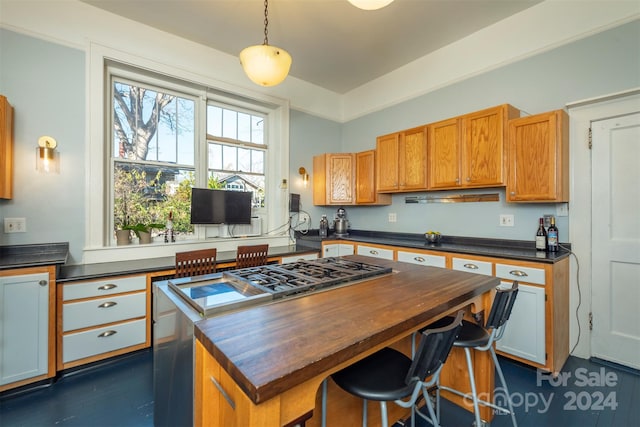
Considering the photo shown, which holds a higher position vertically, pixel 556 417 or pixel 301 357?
pixel 301 357

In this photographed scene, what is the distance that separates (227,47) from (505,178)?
11.4ft

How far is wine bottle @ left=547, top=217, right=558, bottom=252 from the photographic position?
96.7 inches

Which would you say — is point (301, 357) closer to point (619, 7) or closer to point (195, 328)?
point (195, 328)

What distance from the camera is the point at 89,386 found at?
2.04m

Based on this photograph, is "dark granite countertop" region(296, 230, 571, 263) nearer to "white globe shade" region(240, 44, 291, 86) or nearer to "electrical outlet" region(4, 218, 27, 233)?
"white globe shade" region(240, 44, 291, 86)

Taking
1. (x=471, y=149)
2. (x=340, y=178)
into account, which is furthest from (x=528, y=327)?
(x=340, y=178)


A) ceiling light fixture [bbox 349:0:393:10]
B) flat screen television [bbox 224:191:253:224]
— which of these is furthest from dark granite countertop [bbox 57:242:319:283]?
ceiling light fixture [bbox 349:0:393:10]

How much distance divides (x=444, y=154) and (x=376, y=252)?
54.2 inches

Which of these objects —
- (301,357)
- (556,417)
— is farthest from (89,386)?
A: (556,417)

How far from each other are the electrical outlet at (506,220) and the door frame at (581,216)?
1.53 ft

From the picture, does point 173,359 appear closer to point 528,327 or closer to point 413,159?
point 528,327

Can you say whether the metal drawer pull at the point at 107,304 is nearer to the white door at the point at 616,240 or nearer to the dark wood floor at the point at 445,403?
the dark wood floor at the point at 445,403

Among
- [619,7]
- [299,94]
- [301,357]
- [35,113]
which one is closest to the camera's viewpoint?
[301,357]

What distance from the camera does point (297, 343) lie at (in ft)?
2.65
